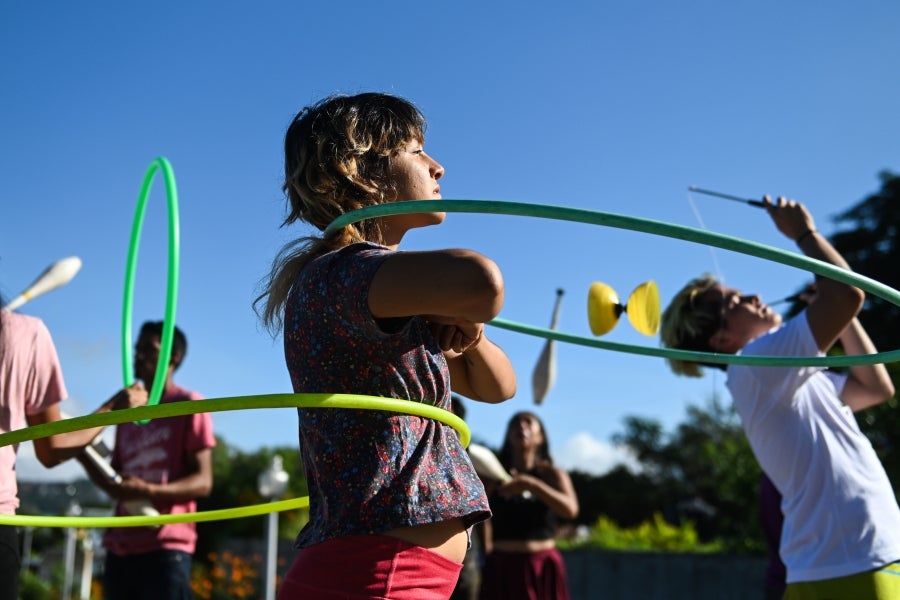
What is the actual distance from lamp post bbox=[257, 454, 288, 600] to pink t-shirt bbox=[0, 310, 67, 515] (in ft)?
19.2

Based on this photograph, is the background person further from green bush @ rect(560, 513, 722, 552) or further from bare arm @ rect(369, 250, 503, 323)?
green bush @ rect(560, 513, 722, 552)

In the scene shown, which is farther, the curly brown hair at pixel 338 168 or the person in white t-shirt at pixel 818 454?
the person in white t-shirt at pixel 818 454

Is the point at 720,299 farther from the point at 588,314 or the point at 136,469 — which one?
the point at 136,469

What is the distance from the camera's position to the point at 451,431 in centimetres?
204

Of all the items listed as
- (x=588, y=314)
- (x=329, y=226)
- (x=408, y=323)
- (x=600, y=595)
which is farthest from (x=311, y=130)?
(x=600, y=595)

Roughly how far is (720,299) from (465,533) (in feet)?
8.02

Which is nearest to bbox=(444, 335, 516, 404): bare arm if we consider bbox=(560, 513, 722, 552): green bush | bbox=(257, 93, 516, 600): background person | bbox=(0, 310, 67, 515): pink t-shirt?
bbox=(257, 93, 516, 600): background person

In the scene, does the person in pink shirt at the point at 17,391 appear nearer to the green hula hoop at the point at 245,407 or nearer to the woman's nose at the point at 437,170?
the green hula hoop at the point at 245,407

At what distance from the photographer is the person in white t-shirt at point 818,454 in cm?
307

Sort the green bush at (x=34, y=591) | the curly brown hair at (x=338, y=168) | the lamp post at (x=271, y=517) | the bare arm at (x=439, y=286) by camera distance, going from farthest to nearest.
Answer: the green bush at (x=34, y=591) < the lamp post at (x=271, y=517) < the curly brown hair at (x=338, y=168) < the bare arm at (x=439, y=286)

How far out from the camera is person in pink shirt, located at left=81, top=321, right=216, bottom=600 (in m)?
4.67

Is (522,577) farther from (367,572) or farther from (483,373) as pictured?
(367,572)

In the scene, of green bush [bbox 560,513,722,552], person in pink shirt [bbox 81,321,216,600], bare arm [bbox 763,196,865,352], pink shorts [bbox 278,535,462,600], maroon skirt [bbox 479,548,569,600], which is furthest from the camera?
green bush [bbox 560,513,722,552]

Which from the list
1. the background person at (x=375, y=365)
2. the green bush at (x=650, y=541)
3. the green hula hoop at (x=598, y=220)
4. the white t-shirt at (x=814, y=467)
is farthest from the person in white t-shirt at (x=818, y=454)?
the green bush at (x=650, y=541)
